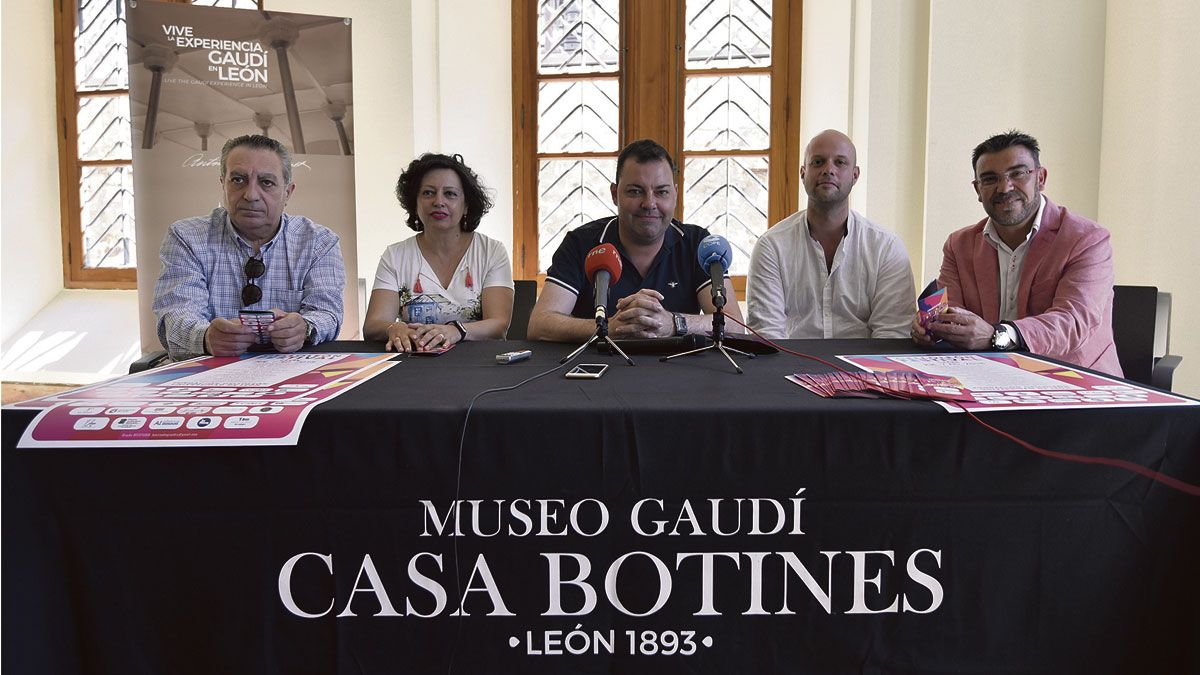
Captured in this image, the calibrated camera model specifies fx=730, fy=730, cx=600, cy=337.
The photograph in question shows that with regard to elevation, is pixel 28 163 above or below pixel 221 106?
below

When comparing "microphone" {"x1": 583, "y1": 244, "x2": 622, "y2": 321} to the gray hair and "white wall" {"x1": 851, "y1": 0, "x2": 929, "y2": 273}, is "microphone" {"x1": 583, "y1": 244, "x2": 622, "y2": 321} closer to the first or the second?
the gray hair

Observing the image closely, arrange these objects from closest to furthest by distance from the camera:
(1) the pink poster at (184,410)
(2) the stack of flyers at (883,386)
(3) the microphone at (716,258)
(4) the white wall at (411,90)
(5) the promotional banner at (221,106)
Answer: (1) the pink poster at (184,410) → (2) the stack of flyers at (883,386) → (3) the microphone at (716,258) → (5) the promotional banner at (221,106) → (4) the white wall at (411,90)

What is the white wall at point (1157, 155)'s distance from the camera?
9.29 feet

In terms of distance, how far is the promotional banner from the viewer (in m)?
3.16

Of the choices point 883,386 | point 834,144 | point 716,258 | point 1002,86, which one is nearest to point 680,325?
point 716,258

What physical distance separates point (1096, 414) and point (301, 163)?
3.19m

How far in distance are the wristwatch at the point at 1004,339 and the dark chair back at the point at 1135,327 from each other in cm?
84

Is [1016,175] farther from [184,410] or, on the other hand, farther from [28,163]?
[28,163]

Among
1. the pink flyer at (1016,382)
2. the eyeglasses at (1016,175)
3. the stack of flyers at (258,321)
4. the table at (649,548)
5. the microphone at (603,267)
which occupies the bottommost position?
the table at (649,548)

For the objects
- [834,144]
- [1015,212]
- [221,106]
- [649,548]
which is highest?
[221,106]

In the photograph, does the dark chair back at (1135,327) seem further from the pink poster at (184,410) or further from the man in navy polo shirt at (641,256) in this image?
the pink poster at (184,410)

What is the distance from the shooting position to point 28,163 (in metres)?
4.16

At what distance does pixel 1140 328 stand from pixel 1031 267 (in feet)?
1.91

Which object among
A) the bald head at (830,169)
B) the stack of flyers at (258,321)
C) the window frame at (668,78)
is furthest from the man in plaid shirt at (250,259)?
the window frame at (668,78)
